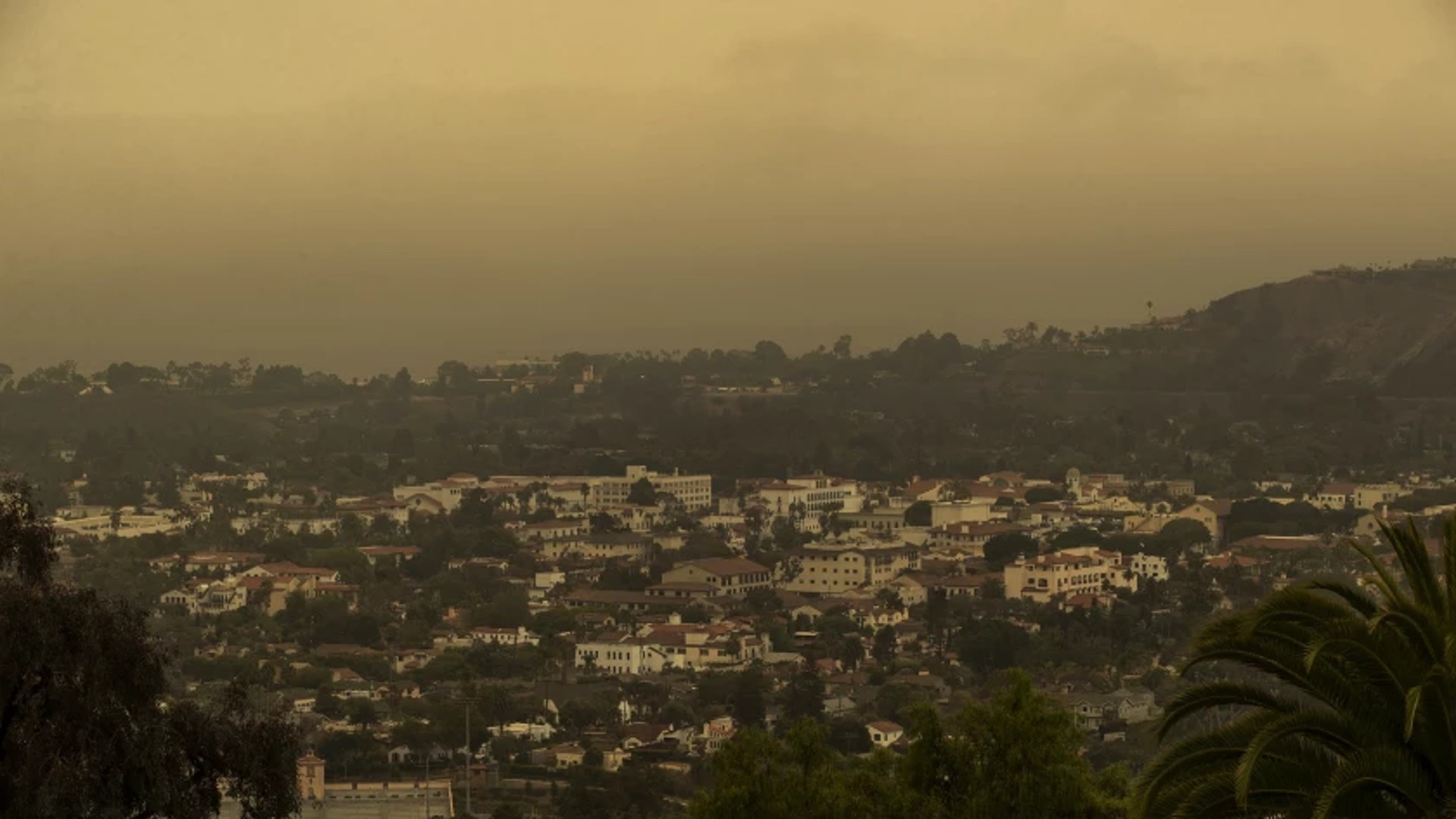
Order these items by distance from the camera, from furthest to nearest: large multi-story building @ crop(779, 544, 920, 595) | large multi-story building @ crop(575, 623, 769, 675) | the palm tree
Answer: large multi-story building @ crop(779, 544, 920, 595)
large multi-story building @ crop(575, 623, 769, 675)
the palm tree

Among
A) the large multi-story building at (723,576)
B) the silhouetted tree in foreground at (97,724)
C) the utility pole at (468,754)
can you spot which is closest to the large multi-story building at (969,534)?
the large multi-story building at (723,576)

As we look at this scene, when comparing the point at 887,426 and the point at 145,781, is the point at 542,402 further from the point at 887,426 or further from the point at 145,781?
the point at 145,781

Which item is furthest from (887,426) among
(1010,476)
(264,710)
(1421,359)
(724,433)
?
(264,710)

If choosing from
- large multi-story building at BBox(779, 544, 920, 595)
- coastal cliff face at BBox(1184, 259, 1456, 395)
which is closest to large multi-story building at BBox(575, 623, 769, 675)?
large multi-story building at BBox(779, 544, 920, 595)

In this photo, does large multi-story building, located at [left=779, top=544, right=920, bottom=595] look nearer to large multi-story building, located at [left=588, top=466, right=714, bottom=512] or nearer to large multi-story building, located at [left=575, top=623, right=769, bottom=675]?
large multi-story building, located at [left=575, top=623, right=769, bottom=675]

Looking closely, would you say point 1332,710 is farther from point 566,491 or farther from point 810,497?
point 566,491

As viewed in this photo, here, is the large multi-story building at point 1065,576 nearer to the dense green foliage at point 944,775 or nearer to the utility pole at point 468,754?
the utility pole at point 468,754

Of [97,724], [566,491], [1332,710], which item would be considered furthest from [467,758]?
[566,491]
